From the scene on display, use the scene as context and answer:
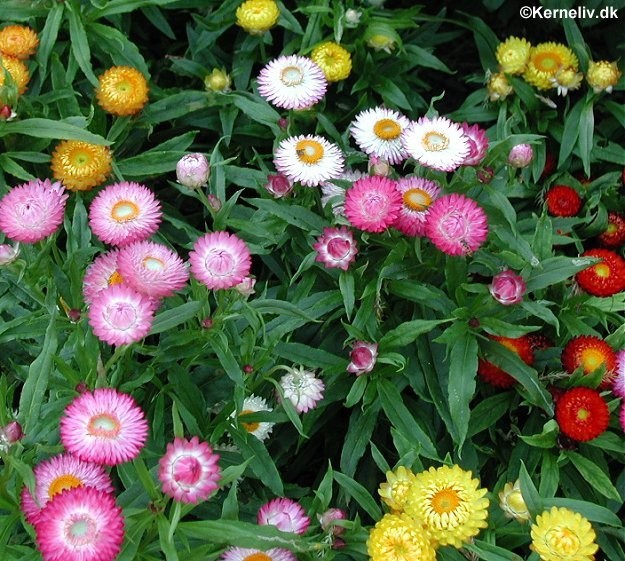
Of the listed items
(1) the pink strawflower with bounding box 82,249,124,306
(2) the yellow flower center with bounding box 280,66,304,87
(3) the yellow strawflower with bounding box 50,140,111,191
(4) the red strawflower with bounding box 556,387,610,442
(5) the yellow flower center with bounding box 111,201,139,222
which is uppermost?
(2) the yellow flower center with bounding box 280,66,304,87

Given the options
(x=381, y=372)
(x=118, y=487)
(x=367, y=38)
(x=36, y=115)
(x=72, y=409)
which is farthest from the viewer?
(x=367, y=38)

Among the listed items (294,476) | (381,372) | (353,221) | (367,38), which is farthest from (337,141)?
(294,476)

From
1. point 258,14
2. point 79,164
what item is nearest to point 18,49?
point 79,164

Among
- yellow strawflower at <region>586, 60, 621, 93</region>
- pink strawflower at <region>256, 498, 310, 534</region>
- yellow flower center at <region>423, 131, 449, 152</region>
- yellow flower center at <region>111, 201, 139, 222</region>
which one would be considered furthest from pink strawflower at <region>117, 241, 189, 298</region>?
yellow strawflower at <region>586, 60, 621, 93</region>

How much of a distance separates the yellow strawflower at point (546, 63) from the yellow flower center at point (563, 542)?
162 centimetres

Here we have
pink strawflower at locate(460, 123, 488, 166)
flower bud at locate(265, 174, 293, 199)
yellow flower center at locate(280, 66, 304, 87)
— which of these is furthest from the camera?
yellow flower center at locate(280, 66, 304, 87)

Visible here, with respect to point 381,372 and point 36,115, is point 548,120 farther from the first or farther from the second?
point 36,115

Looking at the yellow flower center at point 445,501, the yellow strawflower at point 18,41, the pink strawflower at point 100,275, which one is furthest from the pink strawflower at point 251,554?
the yellow strawflower at point 18,41

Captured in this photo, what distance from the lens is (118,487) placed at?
1.94m

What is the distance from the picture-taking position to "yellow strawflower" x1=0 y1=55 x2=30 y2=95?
7.94ft

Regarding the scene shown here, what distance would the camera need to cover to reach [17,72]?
2438 mm

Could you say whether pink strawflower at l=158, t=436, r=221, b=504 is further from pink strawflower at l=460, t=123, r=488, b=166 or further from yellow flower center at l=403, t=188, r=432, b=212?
pink strawflower at l=460, t=123, r=488, b=166

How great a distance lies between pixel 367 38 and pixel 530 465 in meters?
1.51

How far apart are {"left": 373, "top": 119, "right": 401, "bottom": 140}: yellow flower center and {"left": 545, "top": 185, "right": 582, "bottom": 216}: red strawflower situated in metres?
0.62
